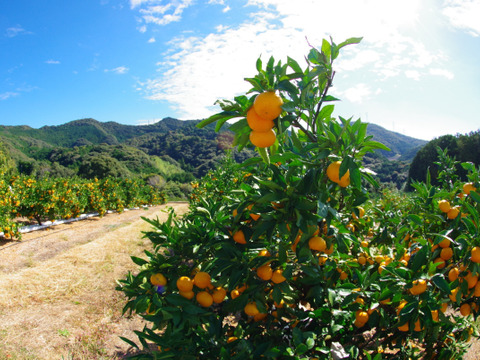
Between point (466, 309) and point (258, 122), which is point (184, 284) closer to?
point (258, 122)

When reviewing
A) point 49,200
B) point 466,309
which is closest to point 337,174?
point 466,309

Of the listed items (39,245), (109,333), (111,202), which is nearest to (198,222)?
(109,333)

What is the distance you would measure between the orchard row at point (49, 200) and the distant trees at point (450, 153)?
57.8ft

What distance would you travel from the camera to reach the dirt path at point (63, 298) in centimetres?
251

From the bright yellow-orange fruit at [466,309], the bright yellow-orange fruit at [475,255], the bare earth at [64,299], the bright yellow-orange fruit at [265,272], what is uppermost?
the bright yellow-orange fruit at [475,255]

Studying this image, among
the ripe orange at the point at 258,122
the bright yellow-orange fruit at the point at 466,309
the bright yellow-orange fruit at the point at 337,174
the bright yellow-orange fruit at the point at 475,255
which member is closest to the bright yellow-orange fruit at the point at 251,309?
the bright yellow-orange fruit at the point at 337,174

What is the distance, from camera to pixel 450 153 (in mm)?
22109

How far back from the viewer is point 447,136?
2388 cm

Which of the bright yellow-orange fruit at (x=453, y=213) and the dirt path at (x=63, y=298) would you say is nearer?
the bright yellow-orange fruit at (x=453, y=213)

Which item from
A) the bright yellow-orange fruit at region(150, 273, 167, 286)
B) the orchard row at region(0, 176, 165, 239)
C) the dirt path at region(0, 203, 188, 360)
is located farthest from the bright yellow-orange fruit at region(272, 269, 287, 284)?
the orchard row at region(0, 176, 165, 239)

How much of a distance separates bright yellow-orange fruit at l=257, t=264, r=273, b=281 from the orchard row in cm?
667

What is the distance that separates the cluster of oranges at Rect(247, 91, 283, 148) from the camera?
32.2 inches

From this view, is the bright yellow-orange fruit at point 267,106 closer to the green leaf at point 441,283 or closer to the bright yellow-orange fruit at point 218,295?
the bright yellow-orange fruit at point 218,295

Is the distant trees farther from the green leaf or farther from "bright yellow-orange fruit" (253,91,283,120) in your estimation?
"bright yellow-orange fruit" (253,91,283,120)
